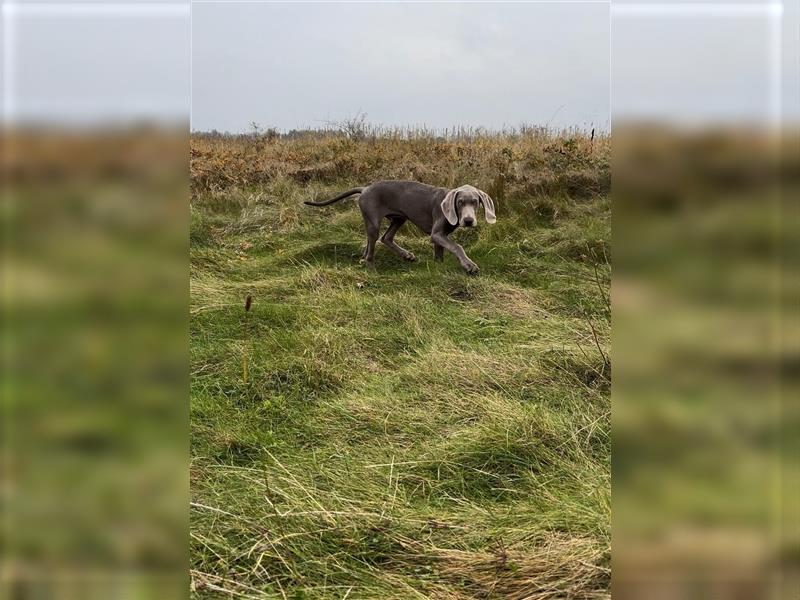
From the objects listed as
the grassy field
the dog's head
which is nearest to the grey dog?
the dog's head

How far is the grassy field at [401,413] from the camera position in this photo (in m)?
1.91

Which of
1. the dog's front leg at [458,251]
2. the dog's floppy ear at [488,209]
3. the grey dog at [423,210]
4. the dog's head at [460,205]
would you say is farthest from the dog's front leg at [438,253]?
the dog's floppy ear at [488,209]

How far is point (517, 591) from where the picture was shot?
1729mm

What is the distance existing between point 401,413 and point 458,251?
Result: 11.4 feet

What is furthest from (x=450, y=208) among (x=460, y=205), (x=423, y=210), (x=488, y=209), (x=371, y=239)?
(x=371, y=239)

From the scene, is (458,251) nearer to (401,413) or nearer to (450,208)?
(450,208)

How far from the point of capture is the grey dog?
21.2 ft

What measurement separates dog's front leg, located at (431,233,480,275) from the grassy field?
0.16 meters

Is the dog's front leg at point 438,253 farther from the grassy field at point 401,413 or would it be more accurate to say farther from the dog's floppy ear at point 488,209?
the dog's floppy ear at point 488,209

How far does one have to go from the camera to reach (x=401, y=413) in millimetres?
3266

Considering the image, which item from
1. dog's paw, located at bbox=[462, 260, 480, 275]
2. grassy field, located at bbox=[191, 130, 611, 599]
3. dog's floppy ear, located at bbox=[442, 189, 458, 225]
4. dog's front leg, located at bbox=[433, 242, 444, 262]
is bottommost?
grassy field, located at bbox=[191, 130, 611, 599]

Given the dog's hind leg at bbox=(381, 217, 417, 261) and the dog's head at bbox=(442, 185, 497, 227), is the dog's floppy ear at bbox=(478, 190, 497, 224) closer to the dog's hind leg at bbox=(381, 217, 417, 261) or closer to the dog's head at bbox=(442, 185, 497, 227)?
the dog's head at bbox=(442, 185, 497, 227)
